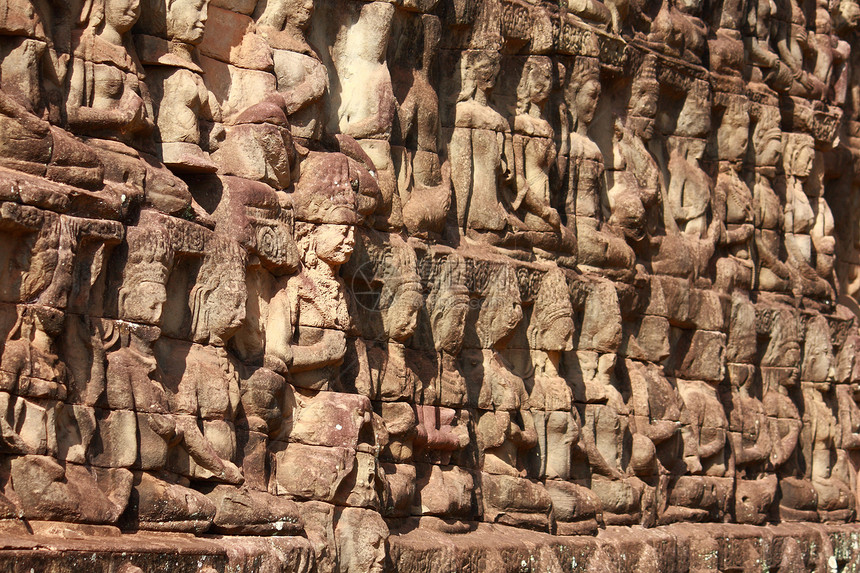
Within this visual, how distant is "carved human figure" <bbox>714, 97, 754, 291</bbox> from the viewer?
2127cm

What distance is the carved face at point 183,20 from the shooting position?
13102 millimetres

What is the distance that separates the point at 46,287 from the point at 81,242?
47 centimetres

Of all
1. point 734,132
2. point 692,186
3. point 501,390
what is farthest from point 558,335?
point 734,132

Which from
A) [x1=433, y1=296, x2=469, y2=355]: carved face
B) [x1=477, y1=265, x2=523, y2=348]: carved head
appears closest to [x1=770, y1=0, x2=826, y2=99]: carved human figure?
[x1=477, y1=265, x2=523, y2=348]: carved head

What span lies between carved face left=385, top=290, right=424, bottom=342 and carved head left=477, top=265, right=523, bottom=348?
152cm

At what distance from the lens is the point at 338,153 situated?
1419 centimetres

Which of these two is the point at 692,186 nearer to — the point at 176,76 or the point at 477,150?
the point at 477,150

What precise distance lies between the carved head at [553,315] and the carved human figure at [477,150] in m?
0.82

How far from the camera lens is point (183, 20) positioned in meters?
13.1

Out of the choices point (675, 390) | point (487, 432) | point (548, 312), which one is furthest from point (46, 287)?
point (675, 390)

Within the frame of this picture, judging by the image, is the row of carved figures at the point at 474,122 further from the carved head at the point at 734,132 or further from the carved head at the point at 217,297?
the carved head at the point at 217,297

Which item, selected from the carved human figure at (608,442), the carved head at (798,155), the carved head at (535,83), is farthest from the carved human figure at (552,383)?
the carved head at (798,155)

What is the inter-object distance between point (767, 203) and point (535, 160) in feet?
20.6

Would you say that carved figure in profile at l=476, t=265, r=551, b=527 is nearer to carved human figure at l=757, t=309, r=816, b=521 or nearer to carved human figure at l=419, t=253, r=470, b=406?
carved human figure at l=419, t=253, r=470, b=406
